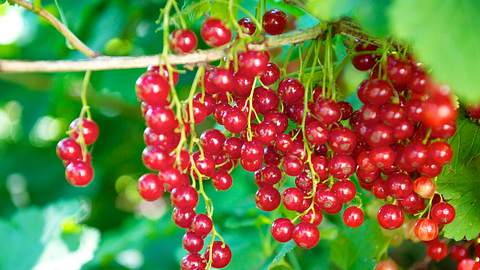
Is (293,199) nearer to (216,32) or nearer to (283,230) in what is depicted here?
(283,230)

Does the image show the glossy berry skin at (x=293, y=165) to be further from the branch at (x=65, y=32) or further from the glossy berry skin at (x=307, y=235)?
the branch at (x=65, y=32)

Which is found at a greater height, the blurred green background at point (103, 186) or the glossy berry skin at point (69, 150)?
the glossy berry skin at point (69, 150)

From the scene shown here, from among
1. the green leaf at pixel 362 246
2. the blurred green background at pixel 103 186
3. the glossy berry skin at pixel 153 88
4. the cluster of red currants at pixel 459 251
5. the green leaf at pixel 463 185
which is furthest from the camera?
the blurred green background at pixel 103 186

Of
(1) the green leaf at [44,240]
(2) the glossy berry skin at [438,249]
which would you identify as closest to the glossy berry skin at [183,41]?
(2) the glossy berry skin at [438,249]

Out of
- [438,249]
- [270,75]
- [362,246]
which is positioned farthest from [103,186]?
[270,75]

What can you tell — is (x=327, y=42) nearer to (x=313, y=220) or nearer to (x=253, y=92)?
(x=253, y=92)

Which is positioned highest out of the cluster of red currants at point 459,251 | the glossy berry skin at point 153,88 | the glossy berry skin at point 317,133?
the glossy berry skin at point 153,88
